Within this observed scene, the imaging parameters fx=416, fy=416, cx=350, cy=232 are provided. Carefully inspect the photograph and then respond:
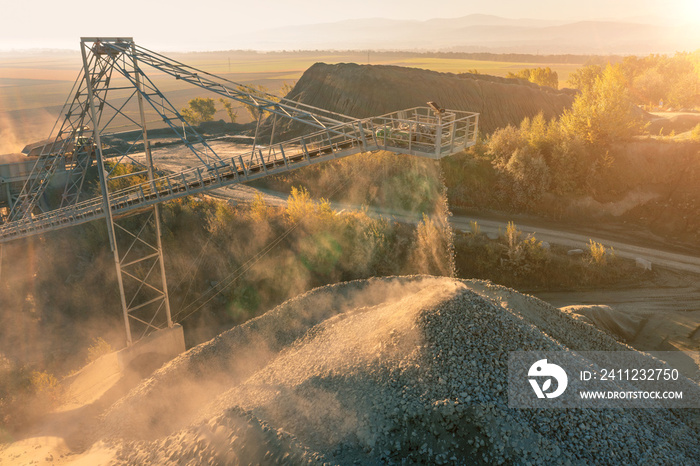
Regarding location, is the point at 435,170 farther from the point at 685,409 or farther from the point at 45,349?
the point at 45,349

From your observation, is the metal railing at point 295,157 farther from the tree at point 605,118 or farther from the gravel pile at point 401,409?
the tree at point 605,118

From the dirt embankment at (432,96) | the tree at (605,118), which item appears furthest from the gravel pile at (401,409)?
the dirt embankment at (432,96)

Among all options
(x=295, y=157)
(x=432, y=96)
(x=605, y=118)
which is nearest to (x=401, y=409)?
(x=295, y=157)

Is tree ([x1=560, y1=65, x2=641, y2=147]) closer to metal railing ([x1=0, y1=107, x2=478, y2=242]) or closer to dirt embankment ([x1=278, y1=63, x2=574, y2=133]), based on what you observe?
metal railing ([x1=0, y1=107, x2=478, y2=242])

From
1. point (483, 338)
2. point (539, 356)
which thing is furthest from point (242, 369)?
point (539, 356)

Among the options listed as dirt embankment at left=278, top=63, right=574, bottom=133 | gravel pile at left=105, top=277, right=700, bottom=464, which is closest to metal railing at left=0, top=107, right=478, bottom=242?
gravel pile at left=105, top=277, right=700, bottom=464

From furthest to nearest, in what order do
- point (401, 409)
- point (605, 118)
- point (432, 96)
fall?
point (432, 96), point (605, 118), point (401, 409)

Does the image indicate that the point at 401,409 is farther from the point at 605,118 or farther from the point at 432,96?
the point at 432,96
